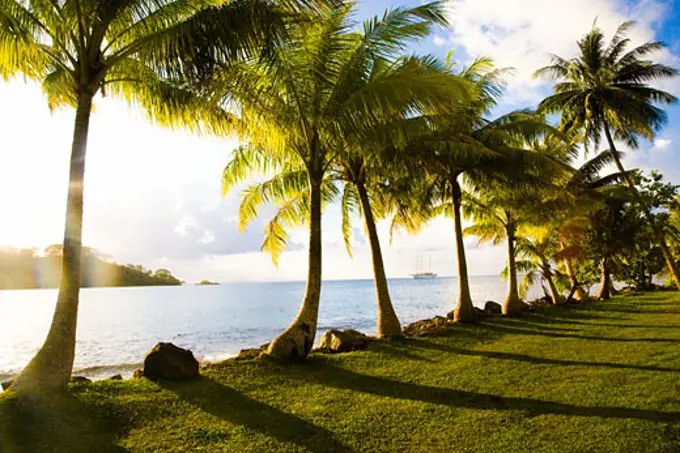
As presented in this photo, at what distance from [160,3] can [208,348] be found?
17.4 meters

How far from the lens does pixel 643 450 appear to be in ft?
14.9

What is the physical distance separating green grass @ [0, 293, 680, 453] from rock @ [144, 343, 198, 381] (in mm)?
351

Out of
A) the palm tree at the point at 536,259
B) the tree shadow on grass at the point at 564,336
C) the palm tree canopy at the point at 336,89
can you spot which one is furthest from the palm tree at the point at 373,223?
the palm tree at the point at 536,259

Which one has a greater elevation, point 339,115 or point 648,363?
point 339,115

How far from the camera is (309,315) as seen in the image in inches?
387

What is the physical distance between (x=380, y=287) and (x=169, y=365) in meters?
6.62

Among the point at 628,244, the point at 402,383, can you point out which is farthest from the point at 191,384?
the point at 628,244

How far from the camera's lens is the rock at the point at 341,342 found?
1075 centimetres

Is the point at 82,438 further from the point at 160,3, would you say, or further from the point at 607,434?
the point at 160,3

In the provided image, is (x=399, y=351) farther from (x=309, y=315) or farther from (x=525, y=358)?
(x=525, y=358)

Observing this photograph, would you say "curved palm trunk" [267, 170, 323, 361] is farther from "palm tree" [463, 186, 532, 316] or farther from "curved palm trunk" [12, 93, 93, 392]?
"palm tree" [463, 186, 532, 316]

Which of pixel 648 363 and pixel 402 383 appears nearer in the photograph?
pixel 402 383

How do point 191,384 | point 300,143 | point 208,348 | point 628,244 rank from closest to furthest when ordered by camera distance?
1. point 191,384
2. point 300,143
3. point 208,348
4. point 628,244

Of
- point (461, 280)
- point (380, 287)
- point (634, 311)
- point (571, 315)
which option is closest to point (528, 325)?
point (461, 280)
